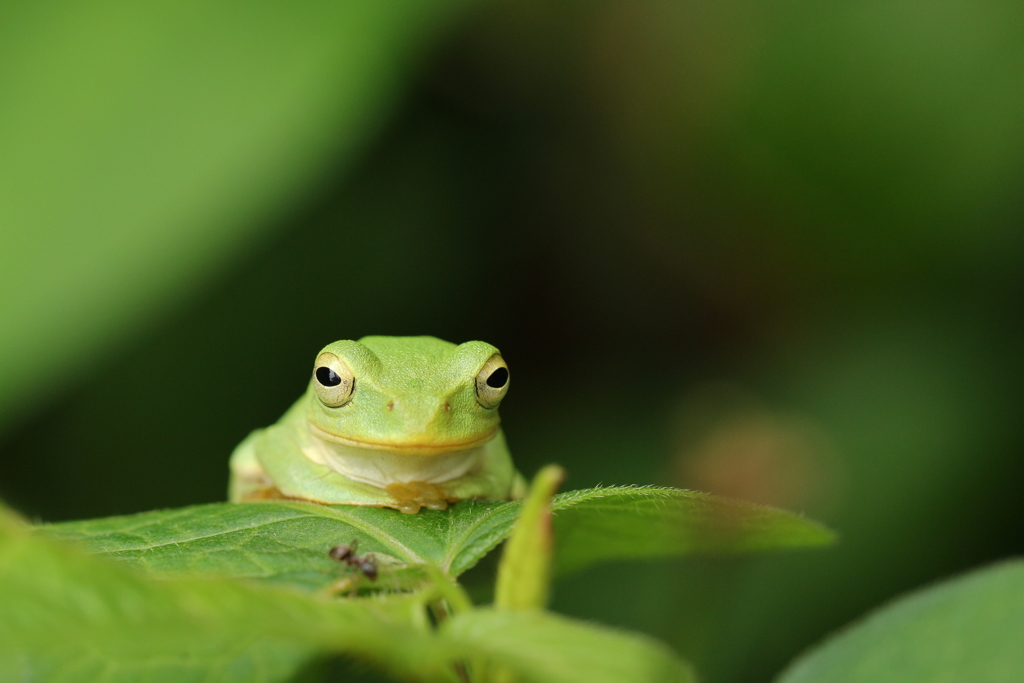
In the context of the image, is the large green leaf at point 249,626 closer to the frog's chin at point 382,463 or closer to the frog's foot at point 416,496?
the frog's foot at point 416,496

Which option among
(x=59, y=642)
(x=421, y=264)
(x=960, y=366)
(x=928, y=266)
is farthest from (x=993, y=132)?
(x=59, y=642)

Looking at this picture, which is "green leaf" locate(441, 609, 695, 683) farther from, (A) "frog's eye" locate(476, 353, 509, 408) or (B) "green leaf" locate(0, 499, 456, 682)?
(A) "frog's eye" locate(476, 353, 509, 408)

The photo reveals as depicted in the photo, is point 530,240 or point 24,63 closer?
point 24,63

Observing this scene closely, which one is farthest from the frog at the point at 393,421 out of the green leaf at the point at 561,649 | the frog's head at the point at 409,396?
the green leaf at the point at 561,649

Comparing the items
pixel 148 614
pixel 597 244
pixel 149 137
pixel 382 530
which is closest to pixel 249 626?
pixel 148 614

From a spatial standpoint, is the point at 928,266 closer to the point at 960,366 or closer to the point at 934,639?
the point at 960,366

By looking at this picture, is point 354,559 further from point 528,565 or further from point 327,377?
point 327,377
